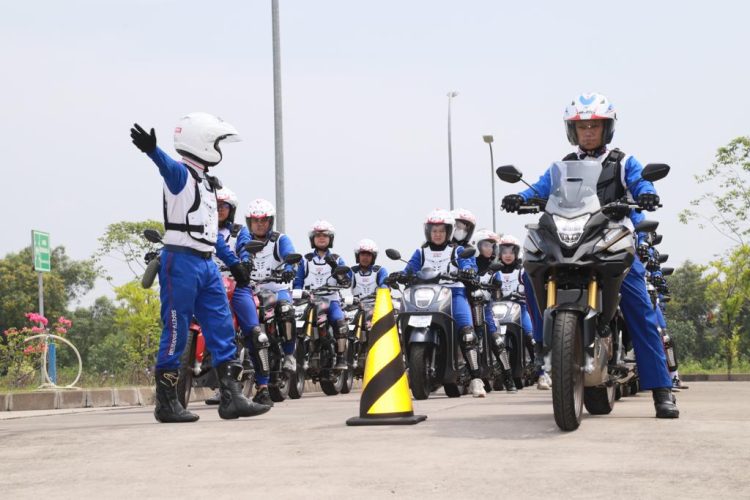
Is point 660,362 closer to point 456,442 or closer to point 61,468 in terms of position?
point 456,442

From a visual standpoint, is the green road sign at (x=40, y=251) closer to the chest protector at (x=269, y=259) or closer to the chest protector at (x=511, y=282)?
the chest protector at (x=269, y=259)

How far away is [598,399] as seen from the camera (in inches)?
344

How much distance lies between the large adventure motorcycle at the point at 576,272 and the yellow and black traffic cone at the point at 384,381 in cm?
122

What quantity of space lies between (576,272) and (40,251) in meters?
12.1

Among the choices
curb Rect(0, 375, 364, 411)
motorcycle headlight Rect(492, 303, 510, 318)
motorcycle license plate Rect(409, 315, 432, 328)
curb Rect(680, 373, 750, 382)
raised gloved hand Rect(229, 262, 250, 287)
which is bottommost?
curb Rect(680, 373, 750, 382)

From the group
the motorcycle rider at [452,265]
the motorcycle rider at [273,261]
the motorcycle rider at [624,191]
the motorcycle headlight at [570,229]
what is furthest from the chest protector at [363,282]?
the motorcycle headlight at [570,229]

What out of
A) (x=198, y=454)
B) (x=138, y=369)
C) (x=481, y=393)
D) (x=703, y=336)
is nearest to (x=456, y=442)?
(x=198, y=454)

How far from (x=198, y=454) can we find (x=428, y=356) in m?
6.35

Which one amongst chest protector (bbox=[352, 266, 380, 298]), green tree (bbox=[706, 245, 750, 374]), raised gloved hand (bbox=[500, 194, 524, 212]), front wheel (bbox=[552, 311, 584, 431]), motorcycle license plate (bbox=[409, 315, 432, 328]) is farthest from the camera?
green tree (bbox=[706, 245, 750, 374])

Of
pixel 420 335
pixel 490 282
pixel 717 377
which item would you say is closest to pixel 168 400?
pixel 420 335

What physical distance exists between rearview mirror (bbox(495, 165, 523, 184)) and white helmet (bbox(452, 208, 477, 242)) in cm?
742

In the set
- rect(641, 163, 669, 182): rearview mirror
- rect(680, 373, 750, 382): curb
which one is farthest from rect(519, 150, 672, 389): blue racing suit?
rect(680, 373, 750, 382): curb

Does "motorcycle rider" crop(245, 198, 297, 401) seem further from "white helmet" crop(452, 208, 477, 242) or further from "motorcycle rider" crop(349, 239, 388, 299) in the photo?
"motorcycle rider" crop(349, 239, 388, 299)

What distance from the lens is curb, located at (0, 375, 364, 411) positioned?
1384 cm
